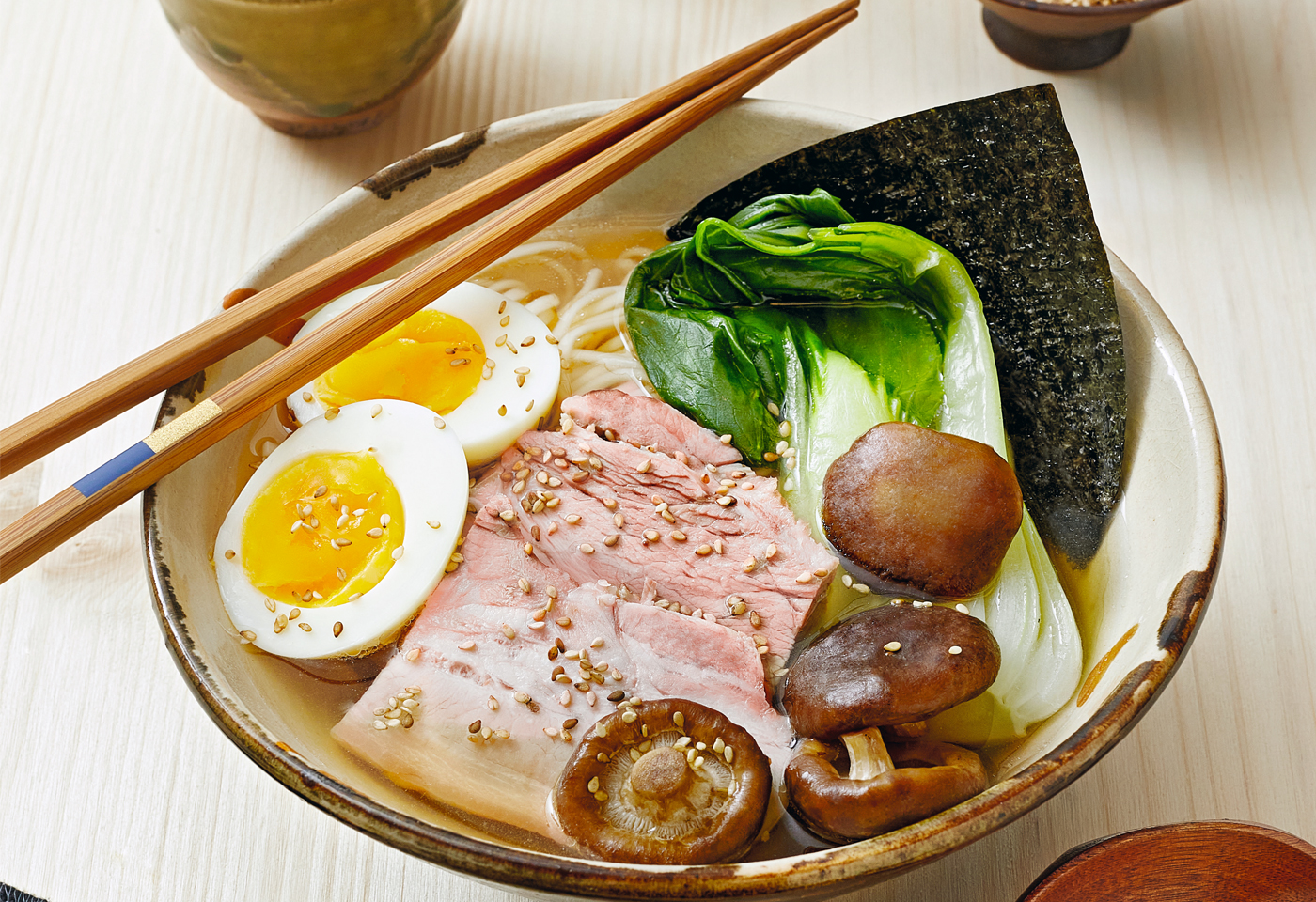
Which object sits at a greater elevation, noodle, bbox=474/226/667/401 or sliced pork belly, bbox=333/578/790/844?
noodle, bbox=474/226/667/401

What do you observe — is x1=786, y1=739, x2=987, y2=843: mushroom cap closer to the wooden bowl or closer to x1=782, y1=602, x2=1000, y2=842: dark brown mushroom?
x1=782, y1=602, x2=1000, y2=842: dark brown mushroom

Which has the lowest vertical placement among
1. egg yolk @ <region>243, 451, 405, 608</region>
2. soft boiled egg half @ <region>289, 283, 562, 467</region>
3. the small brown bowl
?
egg yolk @ <region>243, 451, 405, 608</region>

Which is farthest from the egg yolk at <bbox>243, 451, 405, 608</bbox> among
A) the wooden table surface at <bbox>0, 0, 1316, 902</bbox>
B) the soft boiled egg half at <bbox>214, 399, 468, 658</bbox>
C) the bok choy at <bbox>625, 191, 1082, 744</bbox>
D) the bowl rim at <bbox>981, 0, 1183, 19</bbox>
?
the bowl rim at <bbox>981, 0, 1183, 19</bbox>

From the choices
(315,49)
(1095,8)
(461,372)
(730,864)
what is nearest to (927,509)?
(730,864)

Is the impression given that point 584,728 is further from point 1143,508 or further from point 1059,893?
point 1143,508

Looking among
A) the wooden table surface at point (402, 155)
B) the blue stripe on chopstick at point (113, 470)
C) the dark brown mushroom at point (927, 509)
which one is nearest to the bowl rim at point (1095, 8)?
the wooden table surface at point (402, 155)

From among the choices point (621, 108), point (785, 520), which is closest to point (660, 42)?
point (621, 108)

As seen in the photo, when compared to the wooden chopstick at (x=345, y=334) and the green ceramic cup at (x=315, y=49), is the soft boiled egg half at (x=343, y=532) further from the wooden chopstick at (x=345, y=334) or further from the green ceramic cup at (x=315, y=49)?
the green ceramic cup at (x=315, y=49)

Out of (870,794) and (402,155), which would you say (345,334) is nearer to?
(402,155)
